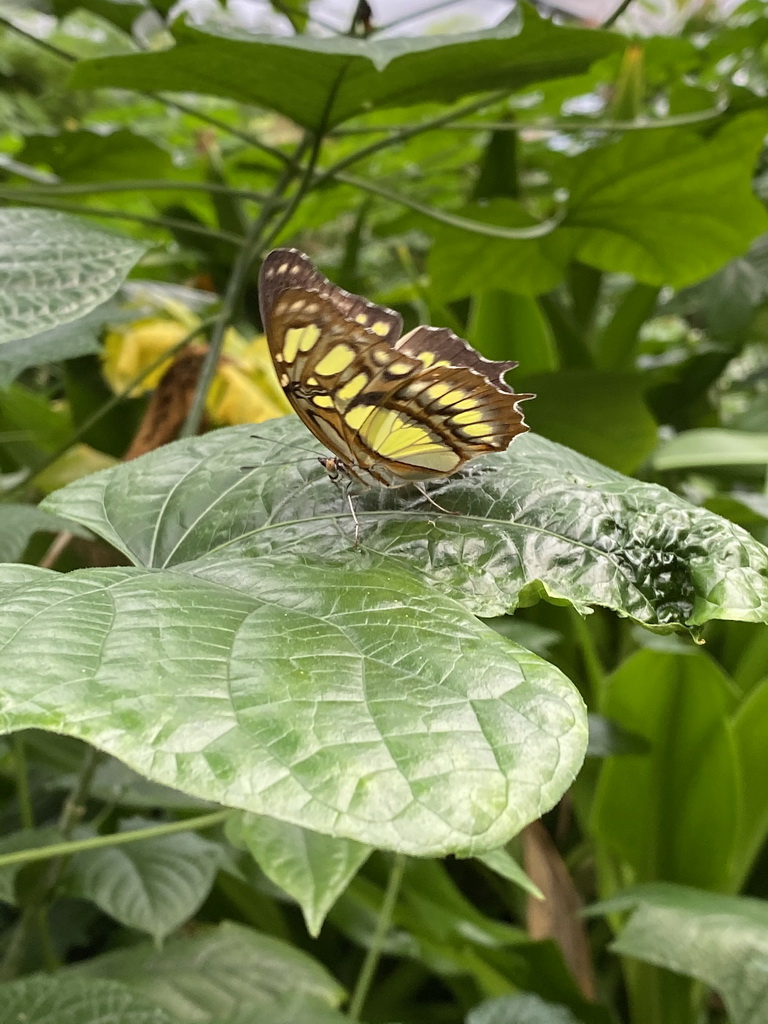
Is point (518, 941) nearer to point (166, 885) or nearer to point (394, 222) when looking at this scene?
point (166, 885)

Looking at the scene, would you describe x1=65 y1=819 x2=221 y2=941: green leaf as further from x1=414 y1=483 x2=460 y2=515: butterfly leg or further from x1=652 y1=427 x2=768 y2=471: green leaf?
x1=652 y1=427 x2=768 y2=471: green leaf

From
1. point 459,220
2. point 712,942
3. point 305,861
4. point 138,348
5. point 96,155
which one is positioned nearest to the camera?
point 305,861

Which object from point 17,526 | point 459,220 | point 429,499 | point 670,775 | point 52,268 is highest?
point 459,220

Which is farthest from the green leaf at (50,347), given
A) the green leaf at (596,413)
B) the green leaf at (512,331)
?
the green leaf at (512,331)

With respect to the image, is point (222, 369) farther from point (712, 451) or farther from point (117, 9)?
point (712, 451)

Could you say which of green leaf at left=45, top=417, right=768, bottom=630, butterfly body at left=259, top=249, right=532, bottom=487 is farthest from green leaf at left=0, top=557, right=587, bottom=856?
butterfly body at left=259, top=249, right=532, bottom=487

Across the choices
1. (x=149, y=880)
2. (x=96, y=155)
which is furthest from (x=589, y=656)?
(x=96, y=155)

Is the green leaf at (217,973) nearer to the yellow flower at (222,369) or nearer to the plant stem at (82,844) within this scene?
the plant stem at (82,844)
